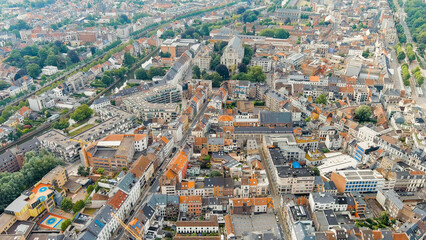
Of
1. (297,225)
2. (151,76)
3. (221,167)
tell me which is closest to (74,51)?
(151,76)

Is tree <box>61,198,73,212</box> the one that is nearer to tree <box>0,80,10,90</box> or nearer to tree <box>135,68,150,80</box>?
tree <box>135,68,150,80</box>

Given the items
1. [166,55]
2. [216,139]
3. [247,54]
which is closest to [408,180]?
[216,139]

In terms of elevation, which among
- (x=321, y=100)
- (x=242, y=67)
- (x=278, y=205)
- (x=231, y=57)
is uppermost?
(x=231, y=57)

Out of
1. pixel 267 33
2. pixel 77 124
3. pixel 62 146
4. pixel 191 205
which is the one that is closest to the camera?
pixel 191 205

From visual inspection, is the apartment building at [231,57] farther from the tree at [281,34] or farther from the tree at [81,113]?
the tree at [81,113]

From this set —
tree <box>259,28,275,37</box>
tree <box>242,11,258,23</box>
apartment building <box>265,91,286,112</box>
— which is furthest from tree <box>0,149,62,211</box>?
tree <box>242,11,258,23</box>

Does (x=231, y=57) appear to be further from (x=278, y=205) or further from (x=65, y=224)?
(x=65, y=224)
